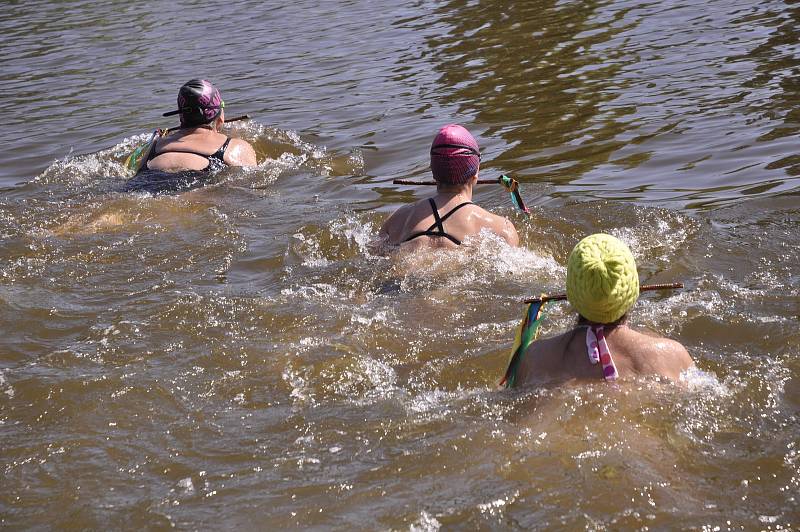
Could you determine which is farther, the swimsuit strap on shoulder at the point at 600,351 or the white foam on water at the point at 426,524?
the swimsuit strap on shoulder at the point at 600,351

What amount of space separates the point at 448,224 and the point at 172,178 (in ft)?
10.9

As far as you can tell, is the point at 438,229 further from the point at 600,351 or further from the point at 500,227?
the point at 600,351

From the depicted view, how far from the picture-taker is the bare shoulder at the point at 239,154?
940cm

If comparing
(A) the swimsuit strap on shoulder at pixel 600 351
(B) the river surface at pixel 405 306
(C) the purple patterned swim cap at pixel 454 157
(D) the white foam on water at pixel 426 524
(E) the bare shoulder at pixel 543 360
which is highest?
(C) the purple patterned swim cap at pixel 454 157

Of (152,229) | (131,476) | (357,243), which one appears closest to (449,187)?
(357,243)

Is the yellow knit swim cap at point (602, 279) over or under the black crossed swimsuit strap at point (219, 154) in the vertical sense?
over

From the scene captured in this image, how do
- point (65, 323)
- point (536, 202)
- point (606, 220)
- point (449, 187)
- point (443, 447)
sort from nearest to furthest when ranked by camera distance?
point (443, 447)
point (65, 323)
point (449, 187)
point (606, 220)
point (536, 202)

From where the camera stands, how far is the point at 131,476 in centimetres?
439

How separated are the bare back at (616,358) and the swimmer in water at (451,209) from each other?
2126mm

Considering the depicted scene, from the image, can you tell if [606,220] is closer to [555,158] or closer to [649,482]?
[555,158]

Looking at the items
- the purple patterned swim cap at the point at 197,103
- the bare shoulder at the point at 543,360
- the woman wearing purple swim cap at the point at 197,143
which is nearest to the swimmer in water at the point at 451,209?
the bare shoulder at the point at 543,360

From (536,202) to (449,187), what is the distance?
1691mm

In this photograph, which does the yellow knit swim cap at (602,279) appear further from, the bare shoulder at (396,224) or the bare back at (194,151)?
the bare back at (194,151)

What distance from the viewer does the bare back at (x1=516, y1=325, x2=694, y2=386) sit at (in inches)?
171
